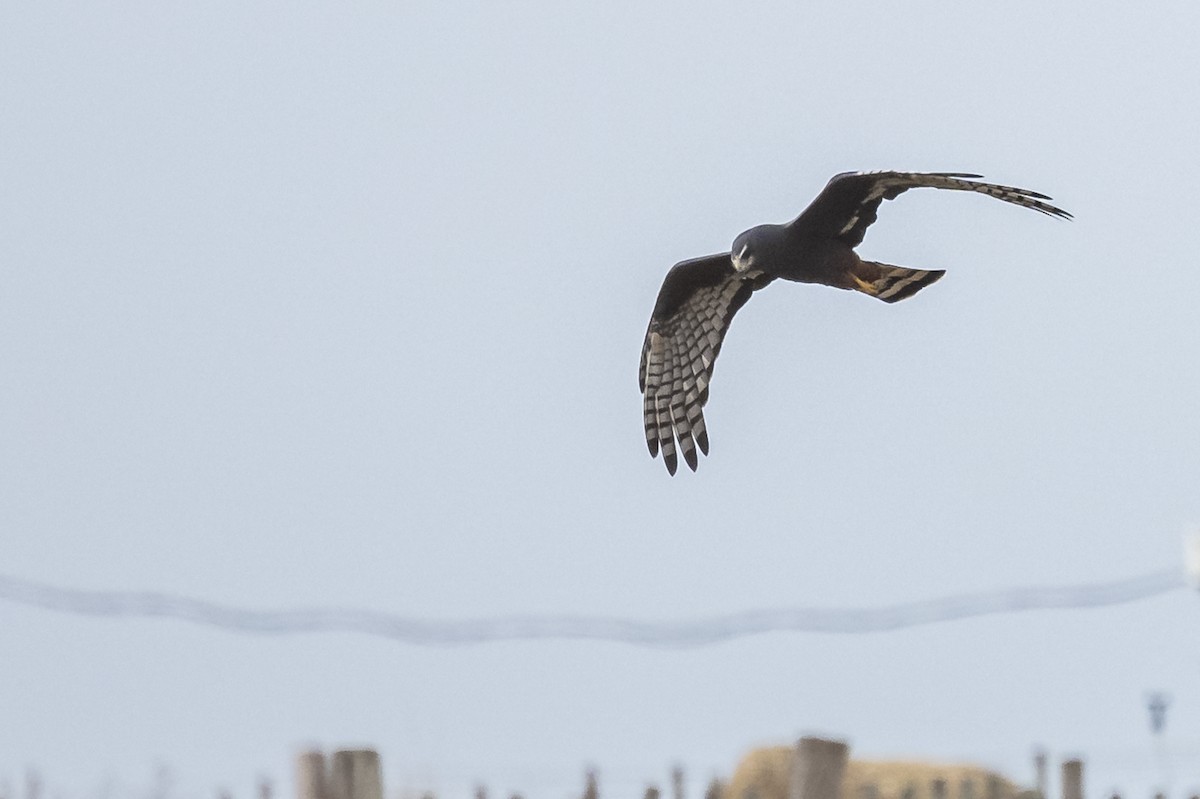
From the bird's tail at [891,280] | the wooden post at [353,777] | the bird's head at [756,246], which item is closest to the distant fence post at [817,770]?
the wooden post at [353,777]

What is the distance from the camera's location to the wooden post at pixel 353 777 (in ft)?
20.2

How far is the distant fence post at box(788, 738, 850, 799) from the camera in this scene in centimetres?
641

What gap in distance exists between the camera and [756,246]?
9305 millimetres

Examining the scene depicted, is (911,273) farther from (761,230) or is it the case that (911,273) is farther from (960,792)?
(960,792)

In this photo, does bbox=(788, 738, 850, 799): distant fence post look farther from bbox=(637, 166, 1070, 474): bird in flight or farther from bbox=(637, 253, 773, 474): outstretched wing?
bbox=(637, 253, 773, 474): outstretched wing

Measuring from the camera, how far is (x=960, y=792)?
309 inches

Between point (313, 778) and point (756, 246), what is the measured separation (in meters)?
3.91

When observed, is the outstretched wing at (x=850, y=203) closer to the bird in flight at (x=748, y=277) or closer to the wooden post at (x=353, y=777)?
the bird in flight at (x=748, y=277)

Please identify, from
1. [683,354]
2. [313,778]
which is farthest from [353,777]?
[683,354]

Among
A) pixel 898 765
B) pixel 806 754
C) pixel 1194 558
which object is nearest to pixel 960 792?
pixel 806 754

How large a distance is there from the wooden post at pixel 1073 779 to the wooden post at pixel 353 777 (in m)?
3.31

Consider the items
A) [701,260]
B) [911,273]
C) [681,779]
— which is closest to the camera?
[681,779]

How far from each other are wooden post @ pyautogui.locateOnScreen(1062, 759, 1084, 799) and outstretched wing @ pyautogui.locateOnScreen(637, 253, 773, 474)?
3015 mm

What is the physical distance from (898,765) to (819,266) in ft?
16.0
